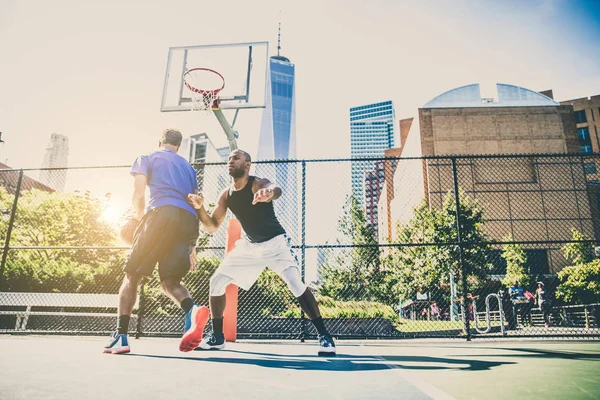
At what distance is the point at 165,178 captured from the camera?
3246 millimetres

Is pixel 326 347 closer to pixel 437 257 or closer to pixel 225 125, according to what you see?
pixel 225 125

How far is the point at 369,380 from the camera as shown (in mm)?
2033

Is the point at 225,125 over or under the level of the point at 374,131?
under

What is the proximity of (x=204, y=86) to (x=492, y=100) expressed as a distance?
3032 cm

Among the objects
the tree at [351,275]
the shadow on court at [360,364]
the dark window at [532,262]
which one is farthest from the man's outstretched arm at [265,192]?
the dark window at [532,262]

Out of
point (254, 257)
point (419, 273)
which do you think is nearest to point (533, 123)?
point (419, 273)

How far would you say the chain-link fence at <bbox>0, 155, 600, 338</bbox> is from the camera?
6.68 m

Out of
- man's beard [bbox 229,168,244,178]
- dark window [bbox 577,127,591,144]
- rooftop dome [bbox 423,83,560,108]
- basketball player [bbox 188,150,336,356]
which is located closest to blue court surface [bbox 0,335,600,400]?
basketball player [bbox 188,150,336,356]

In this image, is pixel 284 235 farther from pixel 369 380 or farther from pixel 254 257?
pixel 369 380

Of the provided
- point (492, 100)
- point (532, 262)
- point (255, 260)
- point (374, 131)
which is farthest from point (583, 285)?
point (374, 131)

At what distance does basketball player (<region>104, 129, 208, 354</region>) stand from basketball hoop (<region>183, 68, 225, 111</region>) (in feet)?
18.9

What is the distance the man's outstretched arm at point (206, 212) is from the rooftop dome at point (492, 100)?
104 feet

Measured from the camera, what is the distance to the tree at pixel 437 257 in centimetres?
1956

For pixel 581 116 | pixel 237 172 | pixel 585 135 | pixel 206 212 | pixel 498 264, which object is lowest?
pixel 206 212
